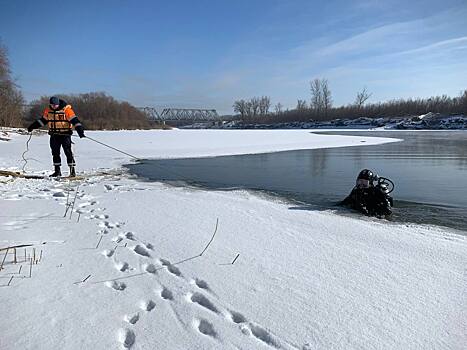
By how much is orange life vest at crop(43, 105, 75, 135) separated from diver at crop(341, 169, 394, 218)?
20.9ft

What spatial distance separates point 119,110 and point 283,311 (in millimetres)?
58454

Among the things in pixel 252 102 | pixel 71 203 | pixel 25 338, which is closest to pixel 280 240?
pixel 25 338

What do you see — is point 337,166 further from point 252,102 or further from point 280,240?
point 252,102

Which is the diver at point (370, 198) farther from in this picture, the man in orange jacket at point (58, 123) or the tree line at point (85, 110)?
the tree line at point (85, 110)

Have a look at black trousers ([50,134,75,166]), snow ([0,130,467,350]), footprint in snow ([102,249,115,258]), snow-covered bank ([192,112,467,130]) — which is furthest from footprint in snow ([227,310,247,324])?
snow-covered bank ([192,112,467,130])

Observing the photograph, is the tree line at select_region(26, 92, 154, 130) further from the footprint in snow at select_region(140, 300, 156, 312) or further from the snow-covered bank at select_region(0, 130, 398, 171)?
the footprint in snow at select_region(140, 300, 156, 312)

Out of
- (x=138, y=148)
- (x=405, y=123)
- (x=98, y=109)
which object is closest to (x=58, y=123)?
(x=138, y=148)

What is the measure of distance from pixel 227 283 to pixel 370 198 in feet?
11.7

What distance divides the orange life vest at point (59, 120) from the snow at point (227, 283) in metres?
3.45

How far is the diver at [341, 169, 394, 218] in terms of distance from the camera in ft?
17.0

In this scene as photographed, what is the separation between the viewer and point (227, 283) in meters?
2.64

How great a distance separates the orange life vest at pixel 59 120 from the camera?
7.44m

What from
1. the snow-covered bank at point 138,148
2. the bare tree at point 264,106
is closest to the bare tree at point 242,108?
the bare tree at point 264,106

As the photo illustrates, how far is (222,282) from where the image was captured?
2.65m
